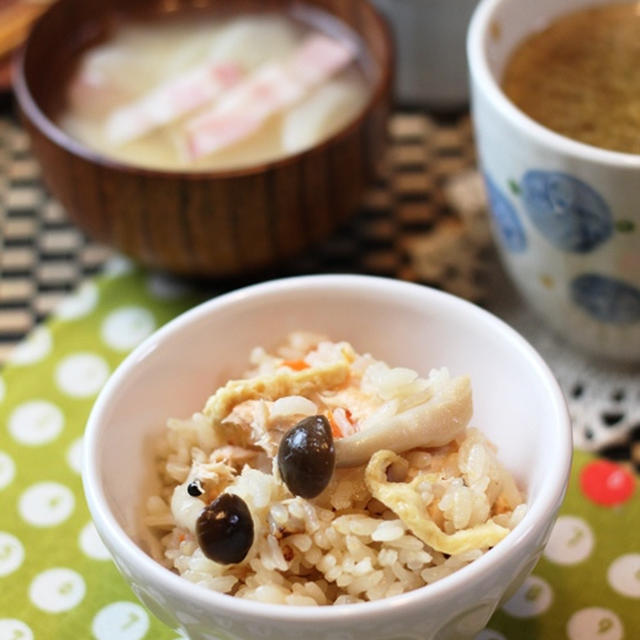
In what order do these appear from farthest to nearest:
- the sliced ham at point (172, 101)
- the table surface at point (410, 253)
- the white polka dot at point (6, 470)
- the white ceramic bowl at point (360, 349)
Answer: the sliced ham at point (172, 101)
the table surface at point (410, 253)
the white polka dot at point (6, 470)
the white ceramic bowl at point (360, 349)

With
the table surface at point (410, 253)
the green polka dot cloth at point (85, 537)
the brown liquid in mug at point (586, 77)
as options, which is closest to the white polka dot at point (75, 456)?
the green polka dot cloth at point (85, 537)

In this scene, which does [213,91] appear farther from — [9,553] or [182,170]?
[9,553]

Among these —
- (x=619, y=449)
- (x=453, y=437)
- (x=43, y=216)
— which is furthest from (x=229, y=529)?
(x=43, y=216)

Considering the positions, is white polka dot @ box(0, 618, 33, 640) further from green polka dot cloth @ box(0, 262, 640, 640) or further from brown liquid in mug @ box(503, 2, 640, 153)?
brown liquid in mug @ box(503, 2, 640, 153)

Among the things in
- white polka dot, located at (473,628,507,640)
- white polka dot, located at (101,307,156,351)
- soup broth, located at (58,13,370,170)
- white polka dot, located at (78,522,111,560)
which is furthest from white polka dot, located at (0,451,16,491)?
white polka dot, located at (473,628,507,640)

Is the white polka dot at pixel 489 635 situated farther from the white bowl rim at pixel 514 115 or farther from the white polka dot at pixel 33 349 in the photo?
the white polka dot at pixel 33 349

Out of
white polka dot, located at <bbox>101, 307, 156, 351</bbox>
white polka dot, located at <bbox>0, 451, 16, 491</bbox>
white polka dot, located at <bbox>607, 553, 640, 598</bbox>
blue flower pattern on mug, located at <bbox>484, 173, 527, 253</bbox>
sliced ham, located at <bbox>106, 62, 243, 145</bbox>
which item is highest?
sliced ham, located at <bbox>106, 62, 243, 145</bbox>
